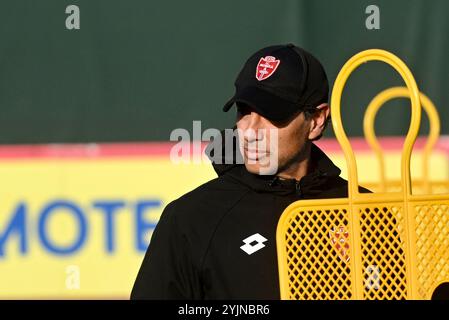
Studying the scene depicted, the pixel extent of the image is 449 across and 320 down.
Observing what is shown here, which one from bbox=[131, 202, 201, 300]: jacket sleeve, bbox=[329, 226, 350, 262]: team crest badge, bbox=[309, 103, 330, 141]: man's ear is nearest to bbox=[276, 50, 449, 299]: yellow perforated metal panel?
bbox=[329, 226, 350, 262]: team crest badge

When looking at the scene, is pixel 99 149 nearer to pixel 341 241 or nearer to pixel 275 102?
pixel 275 102

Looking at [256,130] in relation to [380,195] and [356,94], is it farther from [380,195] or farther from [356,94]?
[356,94]

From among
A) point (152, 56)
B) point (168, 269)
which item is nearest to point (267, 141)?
point (168, 269)

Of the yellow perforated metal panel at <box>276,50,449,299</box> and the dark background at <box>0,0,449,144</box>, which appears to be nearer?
the yellow perforated metal panel at <box>276,50,449,299</box>

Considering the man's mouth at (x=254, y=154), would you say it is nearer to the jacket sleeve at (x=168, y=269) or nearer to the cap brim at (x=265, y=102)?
the cap brim at (x=265, y=102)

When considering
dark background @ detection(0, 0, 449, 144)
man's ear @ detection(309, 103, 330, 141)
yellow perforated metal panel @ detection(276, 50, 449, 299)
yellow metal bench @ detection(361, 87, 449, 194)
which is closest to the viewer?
yellow perforated metal panel @ detection(276, 50, 449, 299)

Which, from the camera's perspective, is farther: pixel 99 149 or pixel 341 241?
pixel 99 149

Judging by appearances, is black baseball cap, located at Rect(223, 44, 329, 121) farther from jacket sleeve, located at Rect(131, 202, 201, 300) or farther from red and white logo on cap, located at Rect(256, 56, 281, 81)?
jacket sleeve, located at Rect(131, 202, 201, 300)

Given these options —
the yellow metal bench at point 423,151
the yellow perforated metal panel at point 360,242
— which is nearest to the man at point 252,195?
the yellow perforated metal panel at point 360,242

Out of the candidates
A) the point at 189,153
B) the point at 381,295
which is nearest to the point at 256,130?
the point at 381,295

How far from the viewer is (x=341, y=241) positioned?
1.95 metres

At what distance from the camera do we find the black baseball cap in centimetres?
228

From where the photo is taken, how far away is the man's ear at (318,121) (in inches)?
95.3

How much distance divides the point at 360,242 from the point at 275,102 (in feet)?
1.69
